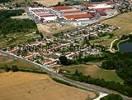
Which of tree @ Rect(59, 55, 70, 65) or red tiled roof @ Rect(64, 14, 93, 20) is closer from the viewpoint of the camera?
tree @ Rect(59, 55, 70, 65)

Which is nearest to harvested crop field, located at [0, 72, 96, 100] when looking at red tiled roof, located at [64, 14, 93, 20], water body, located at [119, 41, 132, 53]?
water body, located at [119, 41, 132, 53]

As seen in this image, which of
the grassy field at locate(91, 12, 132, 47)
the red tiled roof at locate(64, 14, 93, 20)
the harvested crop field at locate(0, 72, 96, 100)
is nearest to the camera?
the harvested crop field at locate(0, 72, 96, 100)

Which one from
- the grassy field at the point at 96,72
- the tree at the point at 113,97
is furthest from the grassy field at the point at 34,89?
the grassy field at the point at 96,72

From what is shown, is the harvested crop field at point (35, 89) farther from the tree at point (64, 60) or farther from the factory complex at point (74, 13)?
the factory complex at point (74, 13)

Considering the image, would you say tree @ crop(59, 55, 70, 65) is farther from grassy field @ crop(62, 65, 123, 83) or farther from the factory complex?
the factory complex

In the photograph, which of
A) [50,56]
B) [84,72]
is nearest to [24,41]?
[50,56]
